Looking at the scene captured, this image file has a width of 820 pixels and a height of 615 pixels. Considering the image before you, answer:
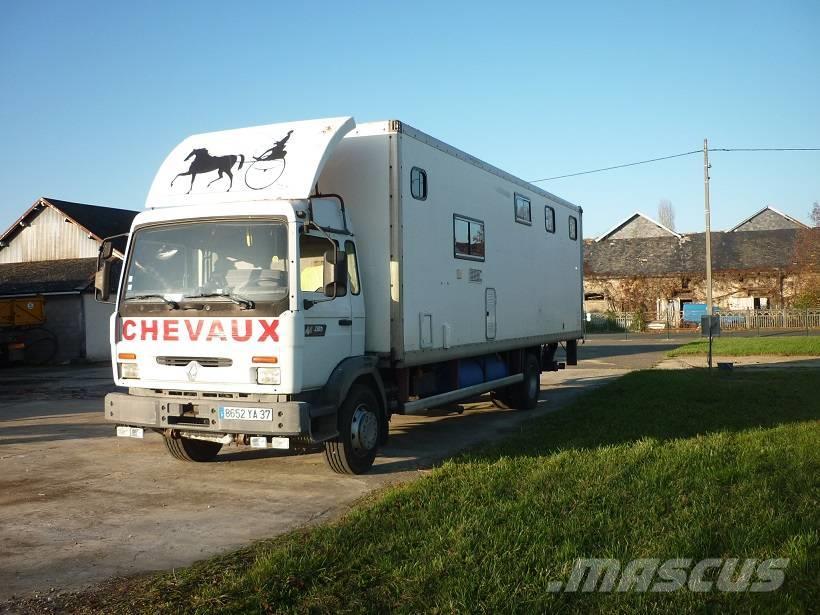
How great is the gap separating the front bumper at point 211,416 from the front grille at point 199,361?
0.34 metres

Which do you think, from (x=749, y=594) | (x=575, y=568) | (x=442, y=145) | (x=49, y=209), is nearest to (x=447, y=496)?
(x=575, y=568)

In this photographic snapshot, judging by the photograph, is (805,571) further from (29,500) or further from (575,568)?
(29,500)

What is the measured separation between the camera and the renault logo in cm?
744

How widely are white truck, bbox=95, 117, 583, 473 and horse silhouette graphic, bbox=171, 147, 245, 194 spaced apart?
2 cm

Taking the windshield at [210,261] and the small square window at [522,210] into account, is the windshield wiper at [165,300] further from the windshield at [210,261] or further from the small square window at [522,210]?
the small square window at [522,210]

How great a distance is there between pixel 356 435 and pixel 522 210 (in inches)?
238

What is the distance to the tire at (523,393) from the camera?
13.5 m

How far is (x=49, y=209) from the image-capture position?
1335 inches

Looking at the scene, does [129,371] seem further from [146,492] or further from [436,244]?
[436,244]

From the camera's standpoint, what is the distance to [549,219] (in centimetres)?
1420

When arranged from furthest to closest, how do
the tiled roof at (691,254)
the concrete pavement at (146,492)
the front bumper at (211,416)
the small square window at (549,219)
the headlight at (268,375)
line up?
the tiled roof at (691,254)
the small square window at (549,219)
the headlight at (268,375)
the front bumper at (211,416)
the concrete pavement at (146,492)

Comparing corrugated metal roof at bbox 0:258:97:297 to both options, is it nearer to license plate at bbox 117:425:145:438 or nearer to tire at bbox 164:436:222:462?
tire at bbox 164:436:222:462

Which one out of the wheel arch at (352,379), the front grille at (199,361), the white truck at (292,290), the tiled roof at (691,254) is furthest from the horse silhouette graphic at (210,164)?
the tiled roof at (691,254)

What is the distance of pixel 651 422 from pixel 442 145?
4.87m
